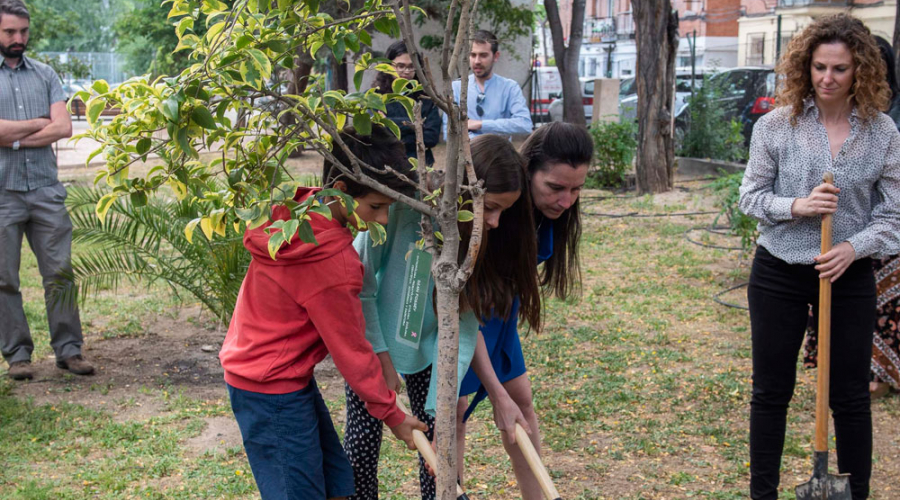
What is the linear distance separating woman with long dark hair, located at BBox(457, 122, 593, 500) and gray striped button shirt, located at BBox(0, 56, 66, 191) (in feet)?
9.56

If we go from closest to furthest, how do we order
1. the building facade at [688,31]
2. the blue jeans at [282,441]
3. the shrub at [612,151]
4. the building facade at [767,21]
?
the blue jeans at [282,441] < the shrub at [612,151] < the building facade at [767,21] < the building facade at [688,31]

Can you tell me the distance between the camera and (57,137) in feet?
15.1

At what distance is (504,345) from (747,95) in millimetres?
14565

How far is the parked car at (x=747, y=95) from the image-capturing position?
Answer: 14836 millimetres

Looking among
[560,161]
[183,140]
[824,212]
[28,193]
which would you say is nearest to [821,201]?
[824,212]

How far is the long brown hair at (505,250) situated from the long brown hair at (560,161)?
0.08 metres

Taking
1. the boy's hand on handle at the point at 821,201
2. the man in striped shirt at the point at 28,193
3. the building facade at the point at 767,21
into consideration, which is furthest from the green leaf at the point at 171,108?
the building facade at the point at 767,21

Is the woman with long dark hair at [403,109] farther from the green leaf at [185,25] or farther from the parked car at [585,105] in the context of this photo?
the parked car at [585,105]

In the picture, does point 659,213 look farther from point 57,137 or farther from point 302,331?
point 302,331

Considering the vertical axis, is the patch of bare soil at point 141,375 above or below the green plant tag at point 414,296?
below

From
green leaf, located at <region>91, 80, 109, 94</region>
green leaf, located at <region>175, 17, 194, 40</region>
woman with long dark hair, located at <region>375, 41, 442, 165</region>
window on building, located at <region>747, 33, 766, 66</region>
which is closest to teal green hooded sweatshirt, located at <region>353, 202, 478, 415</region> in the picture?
green leaf, located at <region>175, 17, 194, 40</region>

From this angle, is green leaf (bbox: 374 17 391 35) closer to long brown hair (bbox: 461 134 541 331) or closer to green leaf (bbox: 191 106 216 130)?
green leaf (bbox: 191 106 216 130)

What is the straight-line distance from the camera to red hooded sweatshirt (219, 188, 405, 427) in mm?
2195

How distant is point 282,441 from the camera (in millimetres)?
2332
